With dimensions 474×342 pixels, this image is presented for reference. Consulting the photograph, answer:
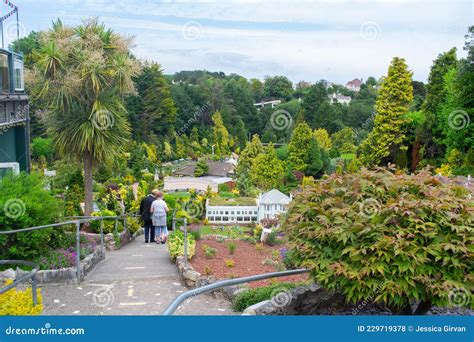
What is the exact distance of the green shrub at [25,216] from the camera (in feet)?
27.0

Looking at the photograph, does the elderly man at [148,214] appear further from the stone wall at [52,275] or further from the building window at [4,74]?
the building window at [4,74]

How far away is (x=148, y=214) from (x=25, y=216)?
13.7 feet

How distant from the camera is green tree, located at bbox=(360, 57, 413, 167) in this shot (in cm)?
2958

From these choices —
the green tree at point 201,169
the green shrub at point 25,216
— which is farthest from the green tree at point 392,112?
the green shrub at point 25,216

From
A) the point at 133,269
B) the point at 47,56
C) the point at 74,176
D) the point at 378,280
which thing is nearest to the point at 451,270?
the point at 378,280

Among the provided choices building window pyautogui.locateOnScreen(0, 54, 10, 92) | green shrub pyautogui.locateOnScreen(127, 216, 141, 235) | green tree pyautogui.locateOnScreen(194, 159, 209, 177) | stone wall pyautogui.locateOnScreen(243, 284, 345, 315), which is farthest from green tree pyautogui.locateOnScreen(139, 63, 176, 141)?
stone wall pyautogui.locateOnScreen(243, 284, 345, 315)

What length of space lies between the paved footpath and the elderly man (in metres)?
2.62

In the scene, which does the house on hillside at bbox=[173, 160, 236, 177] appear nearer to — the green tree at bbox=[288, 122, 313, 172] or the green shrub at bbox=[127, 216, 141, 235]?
the green tree at bbox=[288, 122, 313, 172]

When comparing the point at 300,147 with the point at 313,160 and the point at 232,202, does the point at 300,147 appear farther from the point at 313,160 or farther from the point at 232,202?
the point at 232,202

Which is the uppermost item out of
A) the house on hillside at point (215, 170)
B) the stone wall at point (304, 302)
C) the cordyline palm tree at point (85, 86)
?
the cordyline palm tree at point (85, 86)

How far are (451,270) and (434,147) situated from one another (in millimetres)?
25860

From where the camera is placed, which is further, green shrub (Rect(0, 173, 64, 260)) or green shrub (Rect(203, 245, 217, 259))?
green shrub (Rect(203, 245, 217, 259))

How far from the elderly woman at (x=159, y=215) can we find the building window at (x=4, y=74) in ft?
15.0

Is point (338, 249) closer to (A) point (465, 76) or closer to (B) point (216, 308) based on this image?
(B) point (216, 308)
